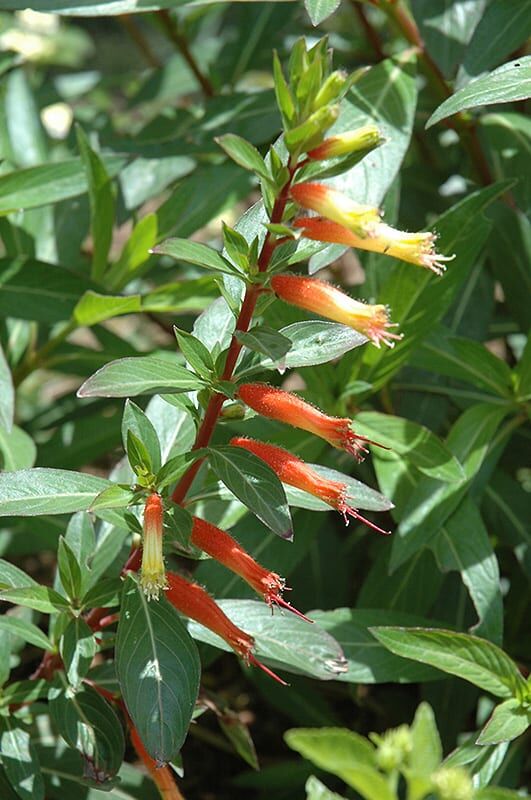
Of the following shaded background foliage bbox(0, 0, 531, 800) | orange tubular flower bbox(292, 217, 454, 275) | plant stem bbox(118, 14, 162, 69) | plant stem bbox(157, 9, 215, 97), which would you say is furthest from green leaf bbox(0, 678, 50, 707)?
plant stem bbox(118, 14, 162, 69)

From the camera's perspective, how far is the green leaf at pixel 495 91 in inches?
49.8

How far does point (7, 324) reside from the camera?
75.4 inches

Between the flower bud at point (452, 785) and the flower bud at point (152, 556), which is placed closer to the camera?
the flower bud at point (452, 785)

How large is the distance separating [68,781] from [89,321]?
706 millimetres

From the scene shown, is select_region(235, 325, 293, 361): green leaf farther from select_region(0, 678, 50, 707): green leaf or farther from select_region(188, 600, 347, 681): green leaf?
select_region(0, 678, 50, 707): green leaf

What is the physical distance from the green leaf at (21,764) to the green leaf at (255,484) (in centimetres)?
51

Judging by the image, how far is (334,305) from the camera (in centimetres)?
107

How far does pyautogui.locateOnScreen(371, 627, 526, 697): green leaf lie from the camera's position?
131cm

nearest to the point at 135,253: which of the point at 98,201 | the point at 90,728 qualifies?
the point at 98,201

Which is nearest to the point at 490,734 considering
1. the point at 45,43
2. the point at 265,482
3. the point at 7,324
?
the point at 265,482

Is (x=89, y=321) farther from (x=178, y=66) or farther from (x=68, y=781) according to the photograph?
(x=178, y=66)

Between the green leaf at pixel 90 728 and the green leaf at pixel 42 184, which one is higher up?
the green leaf at pixel 42 184

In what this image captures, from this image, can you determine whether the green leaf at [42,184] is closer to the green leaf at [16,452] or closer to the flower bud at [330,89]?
the green leaf at [16,452]

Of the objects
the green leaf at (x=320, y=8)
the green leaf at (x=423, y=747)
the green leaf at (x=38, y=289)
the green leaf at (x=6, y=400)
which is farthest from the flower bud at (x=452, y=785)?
the green leaf at (x=38, y=289)
